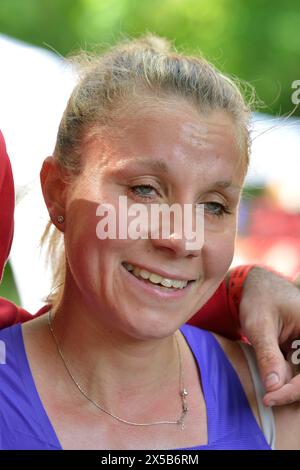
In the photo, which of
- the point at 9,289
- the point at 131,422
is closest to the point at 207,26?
the point at 9,289

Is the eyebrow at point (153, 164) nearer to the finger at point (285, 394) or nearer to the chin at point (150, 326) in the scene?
the chin at point (150, 326)

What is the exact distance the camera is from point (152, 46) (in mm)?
1572

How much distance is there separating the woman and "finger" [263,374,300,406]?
63mm

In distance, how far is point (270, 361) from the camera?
59.7 inches

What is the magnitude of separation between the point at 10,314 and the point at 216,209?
0.49 meters

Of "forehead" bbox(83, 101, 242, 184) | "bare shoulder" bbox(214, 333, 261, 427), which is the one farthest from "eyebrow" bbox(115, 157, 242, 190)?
"bare shoulder" bbox(214, 333, 261, 427)

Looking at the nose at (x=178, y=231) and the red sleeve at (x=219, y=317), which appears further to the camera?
the red sleeve at (x=219, y=317)

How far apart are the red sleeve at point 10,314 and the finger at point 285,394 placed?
1.70ft

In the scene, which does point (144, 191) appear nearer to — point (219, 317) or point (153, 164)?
point (153, 164)

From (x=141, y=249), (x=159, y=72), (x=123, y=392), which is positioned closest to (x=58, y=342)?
(x=123, y=392)

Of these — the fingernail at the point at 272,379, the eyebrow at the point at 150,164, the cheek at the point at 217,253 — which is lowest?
the fingernail at the point at 272,379

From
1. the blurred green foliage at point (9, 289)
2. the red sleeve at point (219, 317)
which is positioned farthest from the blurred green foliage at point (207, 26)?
the red sleeve at point (219, 317)

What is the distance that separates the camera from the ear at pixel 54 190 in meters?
1.51

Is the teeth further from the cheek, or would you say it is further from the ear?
the ear
